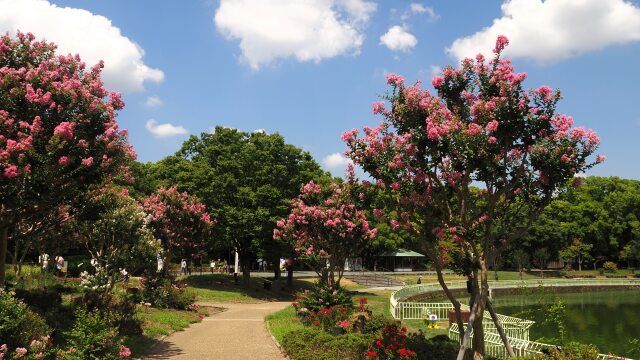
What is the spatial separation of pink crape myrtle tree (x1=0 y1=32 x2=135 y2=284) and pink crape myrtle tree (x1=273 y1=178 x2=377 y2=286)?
11.1 metres

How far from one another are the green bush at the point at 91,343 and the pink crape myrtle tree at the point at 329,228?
1245cm

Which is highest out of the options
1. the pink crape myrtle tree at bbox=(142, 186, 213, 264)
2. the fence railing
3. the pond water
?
the pink crape myrtle tree at bbox=(142, 186, 213, 264)

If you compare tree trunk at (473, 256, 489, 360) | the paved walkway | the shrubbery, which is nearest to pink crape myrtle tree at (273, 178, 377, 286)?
the paved walkway

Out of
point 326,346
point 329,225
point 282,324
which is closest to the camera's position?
point 326,346

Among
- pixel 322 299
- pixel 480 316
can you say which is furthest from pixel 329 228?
pixel 480 316

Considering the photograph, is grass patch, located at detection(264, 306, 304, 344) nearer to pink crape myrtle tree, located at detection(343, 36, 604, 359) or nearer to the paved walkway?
the paved walkway

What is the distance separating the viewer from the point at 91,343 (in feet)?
33.4

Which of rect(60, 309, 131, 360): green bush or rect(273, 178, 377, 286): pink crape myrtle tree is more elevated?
rect(273, 178, 377, 286): pink crape myrtle tree

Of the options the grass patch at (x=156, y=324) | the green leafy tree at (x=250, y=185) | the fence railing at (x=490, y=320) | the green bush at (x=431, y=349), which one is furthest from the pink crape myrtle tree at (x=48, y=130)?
the green leafy tree at (x=250, y=185)

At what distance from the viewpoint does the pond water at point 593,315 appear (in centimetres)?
2119

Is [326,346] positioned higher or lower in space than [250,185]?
lower

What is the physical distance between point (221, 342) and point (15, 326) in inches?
291

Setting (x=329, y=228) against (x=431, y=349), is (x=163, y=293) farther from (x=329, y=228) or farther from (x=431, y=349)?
A: (x=431, y=349)

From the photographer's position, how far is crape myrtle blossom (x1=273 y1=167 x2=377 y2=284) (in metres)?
22.7
